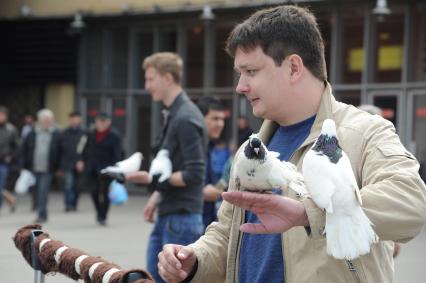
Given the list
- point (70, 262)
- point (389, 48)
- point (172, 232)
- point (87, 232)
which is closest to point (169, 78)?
point (172, 232)

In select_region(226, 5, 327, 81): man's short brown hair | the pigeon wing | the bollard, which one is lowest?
the bollard

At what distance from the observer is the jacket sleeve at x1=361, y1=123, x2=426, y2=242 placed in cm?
201

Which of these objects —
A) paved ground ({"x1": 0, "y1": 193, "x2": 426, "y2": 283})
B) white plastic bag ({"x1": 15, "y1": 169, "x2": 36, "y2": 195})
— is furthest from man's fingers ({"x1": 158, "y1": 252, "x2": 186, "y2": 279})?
white plastic bag ({"x1": 15, "y1": 169, "x2": 36, "y2": 195})

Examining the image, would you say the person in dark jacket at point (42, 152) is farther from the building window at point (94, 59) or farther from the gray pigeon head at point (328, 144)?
the gray pigeon head at point (328, 144)

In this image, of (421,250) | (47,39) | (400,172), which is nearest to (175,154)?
(400,172)

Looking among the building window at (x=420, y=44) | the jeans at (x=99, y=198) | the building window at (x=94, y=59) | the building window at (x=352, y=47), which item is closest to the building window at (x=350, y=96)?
the building window at (x=352, y=47)

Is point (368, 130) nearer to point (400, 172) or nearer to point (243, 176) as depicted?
point (400, 172)

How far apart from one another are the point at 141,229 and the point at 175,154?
7.21 metres

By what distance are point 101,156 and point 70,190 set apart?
2.91 meters

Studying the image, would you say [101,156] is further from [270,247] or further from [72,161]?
[270,247]

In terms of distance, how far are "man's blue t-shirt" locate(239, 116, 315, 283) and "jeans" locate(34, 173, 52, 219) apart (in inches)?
427

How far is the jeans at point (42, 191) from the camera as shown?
13.0 metres

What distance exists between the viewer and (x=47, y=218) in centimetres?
1324

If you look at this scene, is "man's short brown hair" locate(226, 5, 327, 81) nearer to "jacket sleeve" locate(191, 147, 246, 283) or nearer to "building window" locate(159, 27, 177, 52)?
"jacket sleeve" locate(191, 147, 246, 283)
